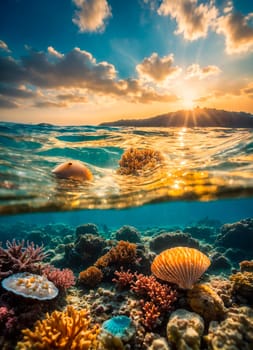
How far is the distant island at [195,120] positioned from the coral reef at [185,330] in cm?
1150

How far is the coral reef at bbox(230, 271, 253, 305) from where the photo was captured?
6430 mm

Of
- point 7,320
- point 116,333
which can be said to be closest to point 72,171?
point 7,320

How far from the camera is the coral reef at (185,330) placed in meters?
4.92

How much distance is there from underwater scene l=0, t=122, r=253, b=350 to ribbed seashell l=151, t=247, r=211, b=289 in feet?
0.11

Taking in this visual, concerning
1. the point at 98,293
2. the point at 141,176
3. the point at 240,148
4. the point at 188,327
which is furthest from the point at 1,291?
the point at 240,148

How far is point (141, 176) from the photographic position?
32.4 feet

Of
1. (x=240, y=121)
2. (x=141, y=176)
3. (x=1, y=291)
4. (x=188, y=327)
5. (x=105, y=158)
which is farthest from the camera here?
(x=240, y=121)

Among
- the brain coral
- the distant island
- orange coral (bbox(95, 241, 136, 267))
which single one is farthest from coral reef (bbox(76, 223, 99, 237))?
the brain coral

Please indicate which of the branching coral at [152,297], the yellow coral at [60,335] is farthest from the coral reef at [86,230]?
the yellow coral at [60,335]

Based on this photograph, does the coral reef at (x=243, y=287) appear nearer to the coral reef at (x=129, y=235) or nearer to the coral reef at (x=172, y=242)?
the coral reef at (x=172, y=242)

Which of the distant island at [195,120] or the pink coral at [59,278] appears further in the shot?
the distant island at [195,120]

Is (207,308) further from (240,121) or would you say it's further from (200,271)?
(240,121)

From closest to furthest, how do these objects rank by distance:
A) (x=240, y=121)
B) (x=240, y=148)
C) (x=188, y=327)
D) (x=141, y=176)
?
(x=188, y=327) → (x=141, y=176) → (x=240, y=148) → (x=240, y=121)

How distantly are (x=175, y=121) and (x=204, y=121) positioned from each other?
1.91 metres
